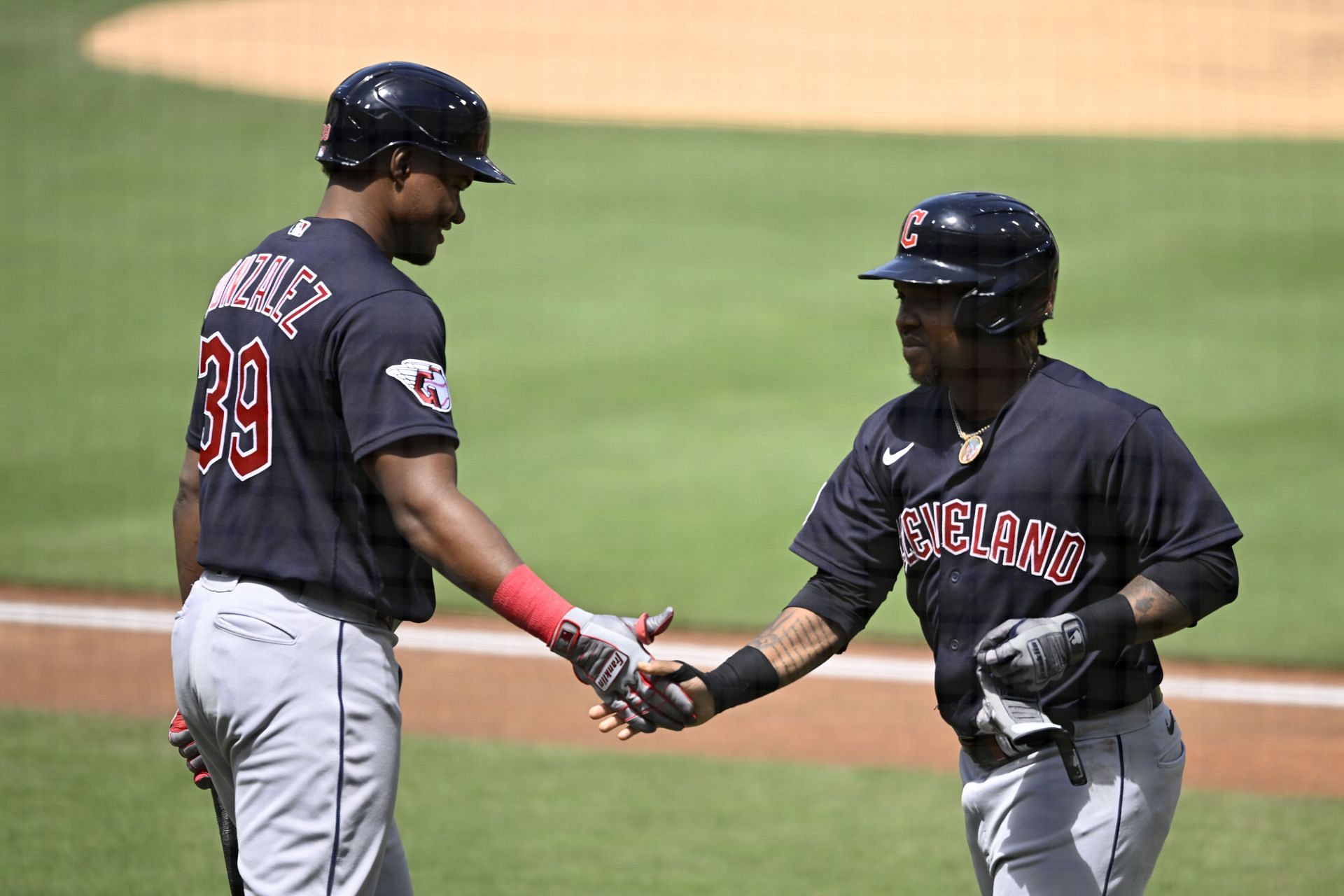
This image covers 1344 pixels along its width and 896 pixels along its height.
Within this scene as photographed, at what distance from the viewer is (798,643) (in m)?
3.05

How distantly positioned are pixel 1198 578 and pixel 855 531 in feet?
2.23

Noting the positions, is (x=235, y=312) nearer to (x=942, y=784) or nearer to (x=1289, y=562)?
(x=942, y=784)

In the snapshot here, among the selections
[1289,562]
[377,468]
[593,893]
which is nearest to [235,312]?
[377,468]

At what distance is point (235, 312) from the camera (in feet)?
9.10

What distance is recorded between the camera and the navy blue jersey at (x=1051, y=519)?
2676 millimetres

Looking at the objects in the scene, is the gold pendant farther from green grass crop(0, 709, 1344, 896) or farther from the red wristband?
green grass crop(0, 709, 1344, 896)

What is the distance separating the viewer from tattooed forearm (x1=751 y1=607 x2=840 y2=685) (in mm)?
3045

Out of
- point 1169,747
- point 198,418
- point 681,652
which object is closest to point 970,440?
point 1169,747

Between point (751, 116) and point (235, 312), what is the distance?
1826 centimetres

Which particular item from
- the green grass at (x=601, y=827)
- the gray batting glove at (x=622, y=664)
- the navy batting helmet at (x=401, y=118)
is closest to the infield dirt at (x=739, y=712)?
the green grass at (x=601, y=827)

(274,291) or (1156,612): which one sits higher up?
(274,291)

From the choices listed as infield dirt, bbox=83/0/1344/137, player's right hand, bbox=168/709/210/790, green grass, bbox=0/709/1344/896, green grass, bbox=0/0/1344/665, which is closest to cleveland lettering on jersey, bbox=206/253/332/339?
player's right hand, bbox=168/709/210/790

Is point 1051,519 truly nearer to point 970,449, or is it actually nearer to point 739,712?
point 970,449

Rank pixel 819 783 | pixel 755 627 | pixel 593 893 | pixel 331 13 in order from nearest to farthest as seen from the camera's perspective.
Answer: pixel 593 893
pixel 819 783
pixel 755 627
pixel 331 13
